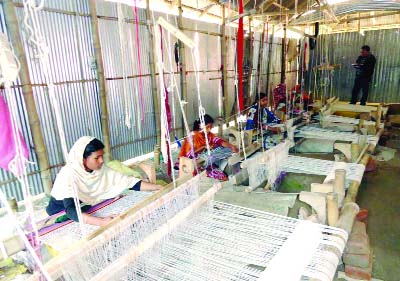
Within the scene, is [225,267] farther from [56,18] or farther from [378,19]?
[378,19]

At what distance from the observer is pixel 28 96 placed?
3588 millimetres

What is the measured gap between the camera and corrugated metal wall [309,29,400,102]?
966 centimetres

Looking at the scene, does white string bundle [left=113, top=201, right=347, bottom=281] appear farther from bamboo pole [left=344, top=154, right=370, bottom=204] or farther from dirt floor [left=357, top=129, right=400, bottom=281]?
dirt floor [left=357, top=129, right=400, bottom=281]

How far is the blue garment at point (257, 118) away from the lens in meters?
5.23

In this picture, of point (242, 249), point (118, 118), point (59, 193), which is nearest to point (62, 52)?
point (118, 118)

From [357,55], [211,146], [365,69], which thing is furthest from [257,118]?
[357,55]

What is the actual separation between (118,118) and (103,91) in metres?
0.65

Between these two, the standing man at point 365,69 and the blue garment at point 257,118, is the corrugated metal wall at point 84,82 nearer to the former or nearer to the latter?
the blue garment at point 257,118

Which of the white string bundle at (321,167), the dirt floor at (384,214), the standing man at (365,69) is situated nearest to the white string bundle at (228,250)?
the white string bundle at (321,167)

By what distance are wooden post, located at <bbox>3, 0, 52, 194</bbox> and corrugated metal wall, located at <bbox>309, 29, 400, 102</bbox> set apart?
824cm

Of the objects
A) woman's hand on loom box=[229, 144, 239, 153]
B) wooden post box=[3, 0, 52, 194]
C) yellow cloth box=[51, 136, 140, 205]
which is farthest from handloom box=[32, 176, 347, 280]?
wooden post box=[3, 0, 52, 194]

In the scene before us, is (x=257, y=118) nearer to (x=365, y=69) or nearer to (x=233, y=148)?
(x=233, y=148)

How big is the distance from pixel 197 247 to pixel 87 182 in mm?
1197

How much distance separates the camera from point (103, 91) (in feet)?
15.0
